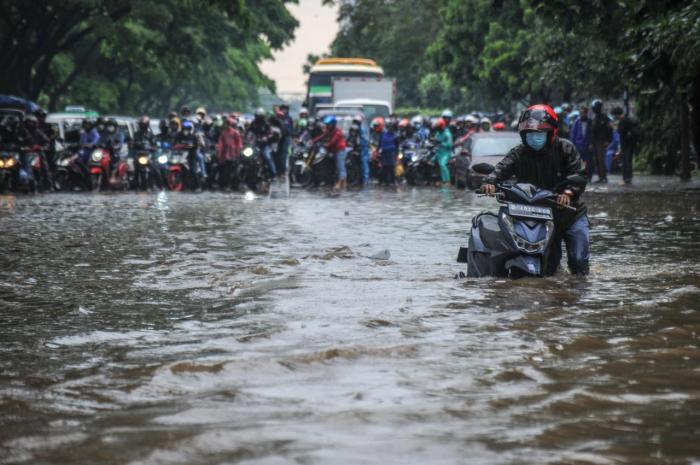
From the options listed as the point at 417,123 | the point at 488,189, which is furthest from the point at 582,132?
the point at 488,189

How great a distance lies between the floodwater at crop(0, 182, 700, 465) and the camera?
524cm

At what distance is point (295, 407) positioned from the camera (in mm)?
5895

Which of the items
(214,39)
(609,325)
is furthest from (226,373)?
(214,39)

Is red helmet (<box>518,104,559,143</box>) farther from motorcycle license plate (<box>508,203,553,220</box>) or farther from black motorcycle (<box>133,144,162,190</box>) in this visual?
black motorcycle (<box>133,144,162,190</box>)

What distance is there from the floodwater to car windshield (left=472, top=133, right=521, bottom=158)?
14.0 metres

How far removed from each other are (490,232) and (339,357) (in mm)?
3390

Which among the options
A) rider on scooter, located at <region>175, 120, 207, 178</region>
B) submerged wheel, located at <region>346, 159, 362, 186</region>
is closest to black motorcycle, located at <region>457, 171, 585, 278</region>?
rider on scooter, located at <region>175, 120, 207, 178</region>

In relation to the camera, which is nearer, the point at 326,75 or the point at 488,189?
the point at 488,189

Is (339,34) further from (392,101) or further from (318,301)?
(318,301)

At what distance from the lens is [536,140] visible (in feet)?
34.1

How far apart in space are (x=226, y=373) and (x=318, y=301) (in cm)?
289

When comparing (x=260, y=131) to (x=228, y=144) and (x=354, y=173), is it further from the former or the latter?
(x=354, y=173)

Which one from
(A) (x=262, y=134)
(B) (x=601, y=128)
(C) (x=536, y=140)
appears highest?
(C) (x=536, y=140)

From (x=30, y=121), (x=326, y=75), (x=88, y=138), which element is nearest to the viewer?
(x=30, y=121)
